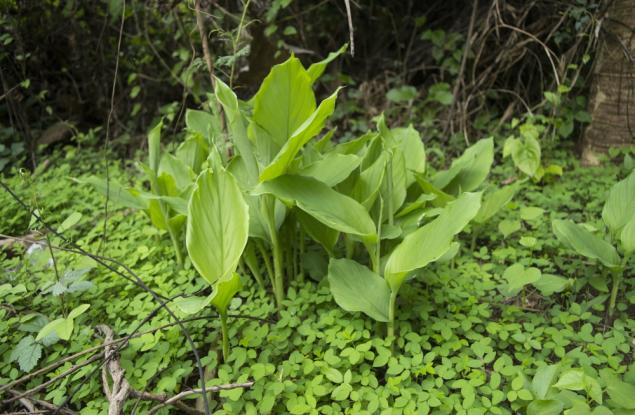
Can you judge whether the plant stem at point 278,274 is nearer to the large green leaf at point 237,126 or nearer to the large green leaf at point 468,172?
the large green leaf at point 237,126

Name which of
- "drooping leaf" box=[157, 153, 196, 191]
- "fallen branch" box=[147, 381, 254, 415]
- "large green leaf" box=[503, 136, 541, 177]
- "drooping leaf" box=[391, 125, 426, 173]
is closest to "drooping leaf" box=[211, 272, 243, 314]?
"fallen branch" box=[147, 381, 254, 415]

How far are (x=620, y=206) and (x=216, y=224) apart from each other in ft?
4.02

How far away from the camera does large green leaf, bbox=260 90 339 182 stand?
106 centimetres

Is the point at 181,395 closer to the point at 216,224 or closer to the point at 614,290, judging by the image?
the point at 216,224

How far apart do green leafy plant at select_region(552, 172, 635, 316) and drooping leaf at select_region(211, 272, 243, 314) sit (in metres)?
0.97

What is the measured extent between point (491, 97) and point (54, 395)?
2.55 metres

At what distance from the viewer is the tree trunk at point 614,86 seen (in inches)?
82.0

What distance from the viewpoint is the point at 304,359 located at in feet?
3.86

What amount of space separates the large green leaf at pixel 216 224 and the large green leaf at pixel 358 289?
0.97 ft

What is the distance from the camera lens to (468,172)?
1.65m

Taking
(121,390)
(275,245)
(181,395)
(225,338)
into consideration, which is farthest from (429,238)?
(121,390)

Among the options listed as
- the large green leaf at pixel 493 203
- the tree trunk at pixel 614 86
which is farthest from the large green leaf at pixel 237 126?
the tree trunk at pixel 614 86

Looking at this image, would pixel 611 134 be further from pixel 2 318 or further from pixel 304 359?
pixel 2 318

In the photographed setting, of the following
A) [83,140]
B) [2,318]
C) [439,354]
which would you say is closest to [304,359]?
[439,354]
